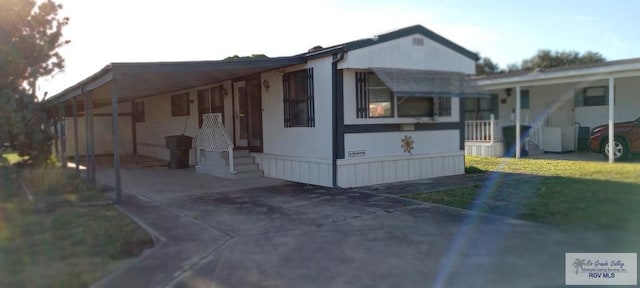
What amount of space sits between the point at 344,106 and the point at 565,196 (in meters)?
4.37

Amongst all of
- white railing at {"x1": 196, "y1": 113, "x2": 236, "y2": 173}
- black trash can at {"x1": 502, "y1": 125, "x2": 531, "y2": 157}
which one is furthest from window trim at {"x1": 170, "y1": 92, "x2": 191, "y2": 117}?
black trash can at {"x1": 502, "y1": 125, "x2": 531, "y2": 157}

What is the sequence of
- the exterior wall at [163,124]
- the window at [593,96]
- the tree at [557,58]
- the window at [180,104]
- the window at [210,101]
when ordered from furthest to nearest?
the tree at [557,58]
the window at [180,104]
the window at [593,96]
the exterior wall at [163,124]
the window at [210,101]

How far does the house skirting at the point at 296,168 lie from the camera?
10.1 m

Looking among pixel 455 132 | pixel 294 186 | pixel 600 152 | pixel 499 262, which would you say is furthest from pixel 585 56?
pixel 499 262

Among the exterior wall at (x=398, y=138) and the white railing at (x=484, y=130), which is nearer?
the exterior wall at (x=398, y=138)

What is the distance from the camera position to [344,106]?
9.77m

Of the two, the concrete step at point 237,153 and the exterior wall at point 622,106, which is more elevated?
the exterior wall at point 622,106

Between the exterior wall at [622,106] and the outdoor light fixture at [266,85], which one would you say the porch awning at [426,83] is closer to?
the outdoor light fixture at [266,85]

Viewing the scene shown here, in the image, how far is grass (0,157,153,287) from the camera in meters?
4.62

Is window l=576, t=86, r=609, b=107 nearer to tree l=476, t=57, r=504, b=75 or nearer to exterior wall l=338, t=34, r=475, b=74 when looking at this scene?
exterior wall l=338, t=34, r=475, b=74

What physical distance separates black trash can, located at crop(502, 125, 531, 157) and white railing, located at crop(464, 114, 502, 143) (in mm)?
230

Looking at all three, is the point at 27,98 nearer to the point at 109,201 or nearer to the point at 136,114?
the point at 109,201

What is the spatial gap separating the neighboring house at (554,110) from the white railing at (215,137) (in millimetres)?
9054

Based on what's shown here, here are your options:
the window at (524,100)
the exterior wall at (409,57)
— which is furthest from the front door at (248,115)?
the window at (524,100)
